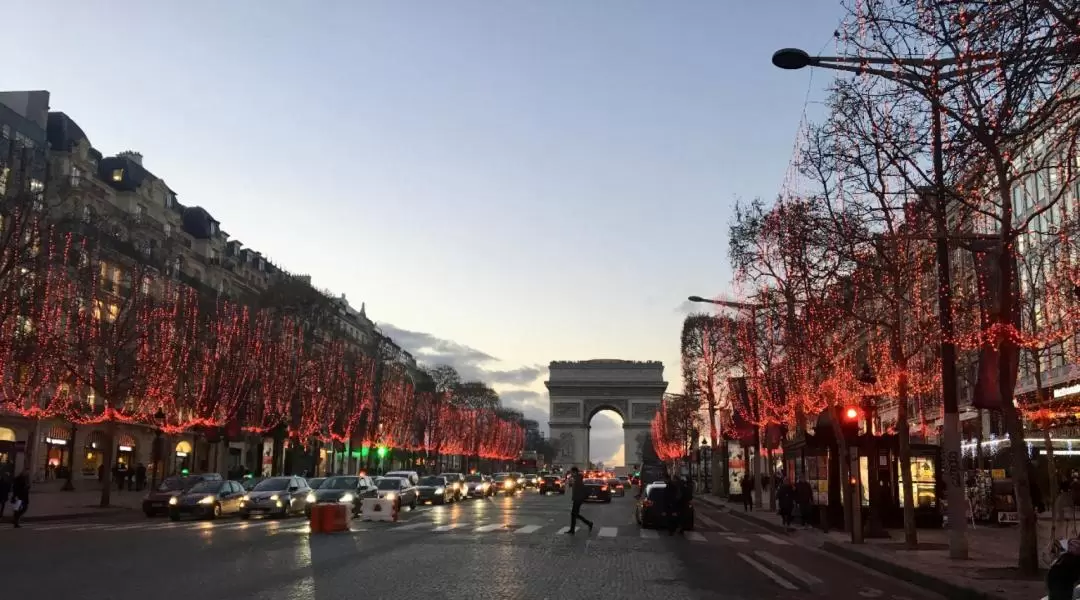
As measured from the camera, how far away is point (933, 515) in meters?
30.3

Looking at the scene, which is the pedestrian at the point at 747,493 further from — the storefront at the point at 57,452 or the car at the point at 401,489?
the storefront at the point at 57,452

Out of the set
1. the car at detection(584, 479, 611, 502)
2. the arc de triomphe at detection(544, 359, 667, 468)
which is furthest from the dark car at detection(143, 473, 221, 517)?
the arc de triomphe at detection(544, 359, 667, 468)

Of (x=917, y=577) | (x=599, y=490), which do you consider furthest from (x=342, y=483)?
(x=917, y=577)

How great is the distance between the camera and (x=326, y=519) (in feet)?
83.7

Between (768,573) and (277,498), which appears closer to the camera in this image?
(768,573)

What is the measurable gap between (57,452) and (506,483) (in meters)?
32.0

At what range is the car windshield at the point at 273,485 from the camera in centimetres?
3650

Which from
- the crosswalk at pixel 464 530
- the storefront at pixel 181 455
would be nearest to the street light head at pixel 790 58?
the crosswalk at pixel 464 530

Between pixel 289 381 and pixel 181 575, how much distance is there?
152 feet

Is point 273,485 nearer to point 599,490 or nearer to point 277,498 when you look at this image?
point 277,498

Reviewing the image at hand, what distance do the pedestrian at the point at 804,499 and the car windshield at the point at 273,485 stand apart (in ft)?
62.4

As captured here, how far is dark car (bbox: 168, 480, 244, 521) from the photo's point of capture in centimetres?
3434

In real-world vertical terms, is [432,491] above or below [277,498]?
below

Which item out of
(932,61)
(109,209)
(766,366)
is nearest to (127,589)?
(932,61)
